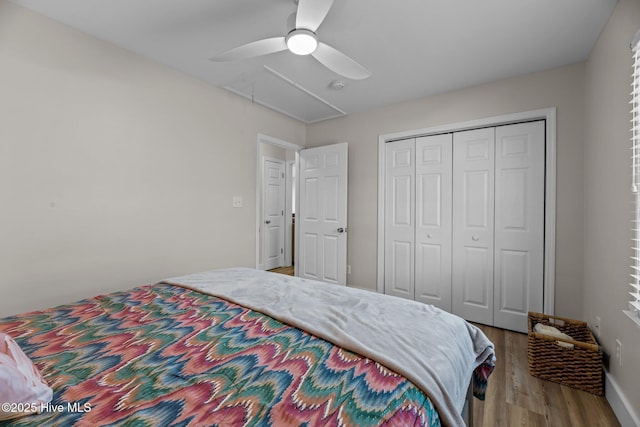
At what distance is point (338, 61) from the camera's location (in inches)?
73.0

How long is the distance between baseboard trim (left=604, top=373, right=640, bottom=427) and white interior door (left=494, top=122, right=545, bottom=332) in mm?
871

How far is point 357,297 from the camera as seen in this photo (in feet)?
4.99

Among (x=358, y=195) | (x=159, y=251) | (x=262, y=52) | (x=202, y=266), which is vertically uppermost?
(x=262, y=52)

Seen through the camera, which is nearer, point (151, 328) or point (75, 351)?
point (75, 351)

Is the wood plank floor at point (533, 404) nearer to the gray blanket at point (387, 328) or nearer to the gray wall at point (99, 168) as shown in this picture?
the gray blanket at point (387, 328)

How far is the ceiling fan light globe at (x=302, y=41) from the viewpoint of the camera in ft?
5.20

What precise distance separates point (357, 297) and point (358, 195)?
221cm

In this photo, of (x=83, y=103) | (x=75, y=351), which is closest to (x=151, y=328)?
(x=75, y=351)

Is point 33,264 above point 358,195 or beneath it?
beneath

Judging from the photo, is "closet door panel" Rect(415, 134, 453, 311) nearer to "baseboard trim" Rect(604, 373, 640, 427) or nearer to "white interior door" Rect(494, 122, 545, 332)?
"white interior door" Rect(494, 122, 545, 332)

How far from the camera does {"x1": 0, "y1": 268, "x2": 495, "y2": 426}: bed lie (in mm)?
705

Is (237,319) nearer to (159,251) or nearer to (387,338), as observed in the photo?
(387,338)

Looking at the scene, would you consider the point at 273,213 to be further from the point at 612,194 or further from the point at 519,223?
the point at 612,194

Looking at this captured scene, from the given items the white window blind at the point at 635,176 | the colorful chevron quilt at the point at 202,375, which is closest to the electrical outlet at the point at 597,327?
the white window blind at the point at 635,176
